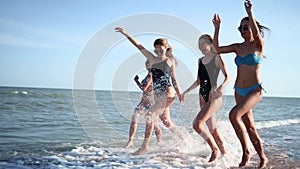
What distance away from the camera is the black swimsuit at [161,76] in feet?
20.5

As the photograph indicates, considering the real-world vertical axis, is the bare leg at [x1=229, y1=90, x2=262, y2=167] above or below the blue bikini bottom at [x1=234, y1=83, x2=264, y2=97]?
below

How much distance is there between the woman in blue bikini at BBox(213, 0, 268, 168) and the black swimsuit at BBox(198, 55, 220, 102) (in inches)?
23.0

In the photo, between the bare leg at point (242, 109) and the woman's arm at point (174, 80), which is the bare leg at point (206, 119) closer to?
the bare leg at point (242, 109)

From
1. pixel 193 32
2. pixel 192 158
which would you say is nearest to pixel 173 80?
pixel 193 32

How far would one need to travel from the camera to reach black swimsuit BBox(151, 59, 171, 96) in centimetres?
626

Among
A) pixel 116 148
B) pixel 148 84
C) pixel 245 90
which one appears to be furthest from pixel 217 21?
pixel 116 148

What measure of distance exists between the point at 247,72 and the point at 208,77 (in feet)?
2.89

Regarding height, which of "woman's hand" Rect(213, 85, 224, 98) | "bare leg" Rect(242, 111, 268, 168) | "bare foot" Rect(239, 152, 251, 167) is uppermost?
"woman's hand" Rect(213, 85, 224, 98)

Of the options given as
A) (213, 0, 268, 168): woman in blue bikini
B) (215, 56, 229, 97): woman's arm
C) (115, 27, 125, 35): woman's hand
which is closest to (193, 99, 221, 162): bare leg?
(215, 56, 229, 97): woman's arm

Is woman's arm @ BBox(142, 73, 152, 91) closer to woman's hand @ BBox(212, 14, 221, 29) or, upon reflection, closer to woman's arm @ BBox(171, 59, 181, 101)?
woman's arm @ BBox(171, 59, 181, 101)

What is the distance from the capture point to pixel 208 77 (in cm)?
555

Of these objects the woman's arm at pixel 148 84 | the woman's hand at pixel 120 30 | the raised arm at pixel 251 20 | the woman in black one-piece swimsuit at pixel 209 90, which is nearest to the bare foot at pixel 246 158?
the woman in black one-piece swimsuit at pixel 209 90

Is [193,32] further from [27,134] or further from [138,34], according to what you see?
[27,134]

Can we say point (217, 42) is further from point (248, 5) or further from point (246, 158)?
point (246, 158)
